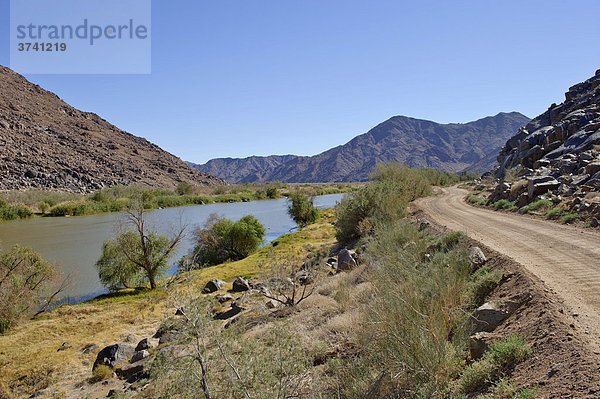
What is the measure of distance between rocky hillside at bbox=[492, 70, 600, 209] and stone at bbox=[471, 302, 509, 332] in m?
8.88

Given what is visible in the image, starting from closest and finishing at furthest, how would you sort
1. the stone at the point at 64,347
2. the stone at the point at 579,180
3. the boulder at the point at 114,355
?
the boulder at the point at 114,355 < the stone at the point at 64,347 < the stone at the point at 579,180

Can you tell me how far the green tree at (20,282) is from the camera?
16422 millimetres

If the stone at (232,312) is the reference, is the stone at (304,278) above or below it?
above

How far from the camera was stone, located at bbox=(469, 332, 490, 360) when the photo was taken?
15.8 feet

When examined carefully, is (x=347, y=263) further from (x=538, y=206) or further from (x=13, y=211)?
(x=13, y=211)

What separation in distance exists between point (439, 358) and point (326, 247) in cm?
2198

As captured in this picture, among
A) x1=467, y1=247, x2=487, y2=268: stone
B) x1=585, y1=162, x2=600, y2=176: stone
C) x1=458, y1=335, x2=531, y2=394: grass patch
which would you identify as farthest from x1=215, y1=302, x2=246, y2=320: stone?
x1=585, y1=162, x2=600, y2=176: stone

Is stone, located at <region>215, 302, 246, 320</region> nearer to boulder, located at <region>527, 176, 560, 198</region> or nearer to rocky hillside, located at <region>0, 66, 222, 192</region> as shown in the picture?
boulder, located at <region>527, 176, 560, 198</region>

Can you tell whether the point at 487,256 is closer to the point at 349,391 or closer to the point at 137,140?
the point at 349,391

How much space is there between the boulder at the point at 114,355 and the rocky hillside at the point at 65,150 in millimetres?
93998

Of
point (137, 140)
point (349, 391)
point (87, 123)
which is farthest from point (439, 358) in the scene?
point (137, 140)

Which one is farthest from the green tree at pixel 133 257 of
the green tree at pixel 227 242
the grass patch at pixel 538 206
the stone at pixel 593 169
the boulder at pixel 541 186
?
the stone at pixel 593 169

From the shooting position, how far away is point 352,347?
254 inches

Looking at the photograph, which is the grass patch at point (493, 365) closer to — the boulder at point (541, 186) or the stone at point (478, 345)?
the stone at point (478, 345)
